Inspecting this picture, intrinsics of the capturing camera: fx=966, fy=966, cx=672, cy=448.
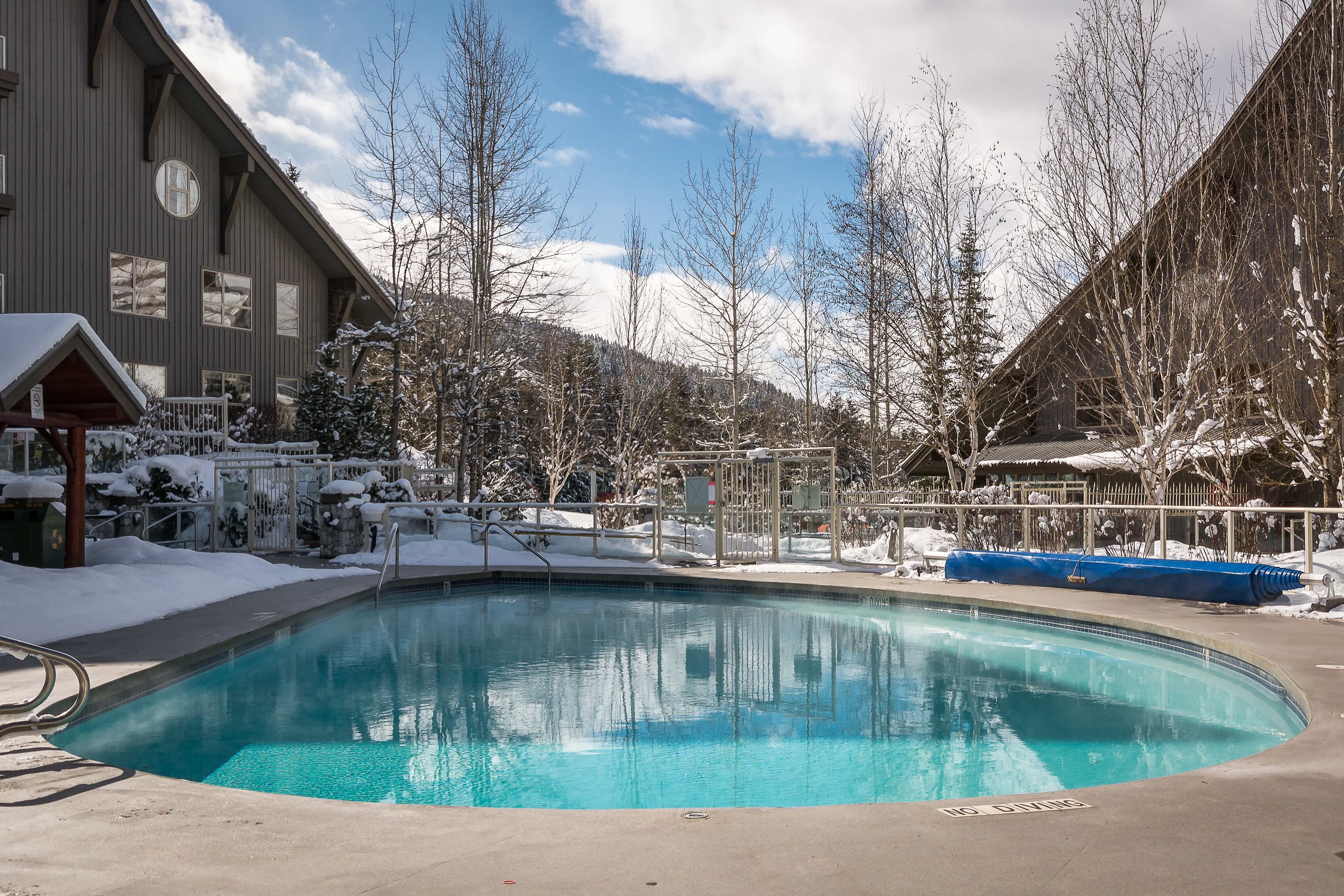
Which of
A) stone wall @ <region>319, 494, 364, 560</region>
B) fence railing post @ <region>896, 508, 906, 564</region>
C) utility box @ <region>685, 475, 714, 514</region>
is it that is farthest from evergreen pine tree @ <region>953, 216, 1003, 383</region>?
stone wall @ <region>319, 494, 364, 560</region>

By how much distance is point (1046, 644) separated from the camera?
10812 millimetres

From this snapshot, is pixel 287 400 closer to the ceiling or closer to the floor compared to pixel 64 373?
closer to the ceiling

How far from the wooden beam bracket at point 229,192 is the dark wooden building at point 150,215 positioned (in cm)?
3

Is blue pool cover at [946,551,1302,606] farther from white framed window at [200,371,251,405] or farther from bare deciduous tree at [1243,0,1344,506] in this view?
white framed window at [200,371,251,405]

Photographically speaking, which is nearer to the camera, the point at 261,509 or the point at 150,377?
the point at 261,509

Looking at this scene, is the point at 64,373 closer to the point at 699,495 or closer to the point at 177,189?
the point at 699,495

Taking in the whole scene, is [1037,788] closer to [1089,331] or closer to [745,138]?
[1089,331]

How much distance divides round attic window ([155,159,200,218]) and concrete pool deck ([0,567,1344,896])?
20528mm

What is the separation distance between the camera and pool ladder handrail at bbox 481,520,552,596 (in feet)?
49.4

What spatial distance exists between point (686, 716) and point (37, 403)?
785 centimetres

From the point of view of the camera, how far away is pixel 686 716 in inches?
319

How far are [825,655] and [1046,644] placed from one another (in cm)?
250

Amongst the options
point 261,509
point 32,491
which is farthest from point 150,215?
point 32,491

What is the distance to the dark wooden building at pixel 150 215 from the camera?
19859mm
